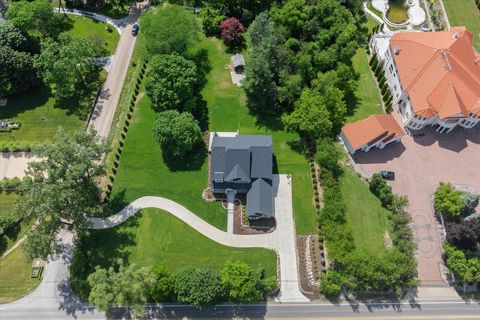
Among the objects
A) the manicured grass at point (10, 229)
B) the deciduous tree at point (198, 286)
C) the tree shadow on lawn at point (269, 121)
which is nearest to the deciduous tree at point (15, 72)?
the manicured grass at point (10, 229)

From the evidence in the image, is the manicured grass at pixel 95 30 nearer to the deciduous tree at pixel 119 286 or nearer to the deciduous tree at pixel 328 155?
the deciduous tree at pixel 328 155

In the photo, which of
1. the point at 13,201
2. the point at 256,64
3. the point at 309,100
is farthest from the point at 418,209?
the point at 13,201

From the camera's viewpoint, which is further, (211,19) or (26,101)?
(211,19)

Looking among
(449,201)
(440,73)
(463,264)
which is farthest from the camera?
(440,73)

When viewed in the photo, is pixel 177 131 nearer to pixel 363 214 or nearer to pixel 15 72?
pixel 15 72

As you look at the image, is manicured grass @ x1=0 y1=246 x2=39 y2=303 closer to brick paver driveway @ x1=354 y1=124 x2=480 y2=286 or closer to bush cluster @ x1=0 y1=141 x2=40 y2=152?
bush cluster @ x1=0 y1=141 x2=40 y2=152

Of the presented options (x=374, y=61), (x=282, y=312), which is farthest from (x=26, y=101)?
(x=374, y=61)

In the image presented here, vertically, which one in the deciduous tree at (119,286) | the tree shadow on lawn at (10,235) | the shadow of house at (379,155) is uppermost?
the shadow of house at (379,155)

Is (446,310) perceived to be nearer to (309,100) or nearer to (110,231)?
(309,100)
